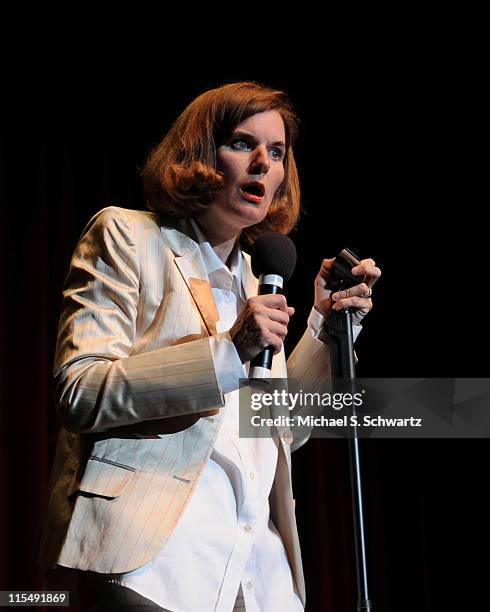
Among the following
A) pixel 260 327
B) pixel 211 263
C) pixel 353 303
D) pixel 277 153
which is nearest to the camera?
pixel 260 327

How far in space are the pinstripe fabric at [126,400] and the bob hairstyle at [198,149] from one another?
0.18 m

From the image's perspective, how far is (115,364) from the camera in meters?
1.34

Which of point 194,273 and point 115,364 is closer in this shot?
point 115,364

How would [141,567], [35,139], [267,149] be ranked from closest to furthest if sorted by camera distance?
1. [141,567]
2. [267,149]
3. [35,139]

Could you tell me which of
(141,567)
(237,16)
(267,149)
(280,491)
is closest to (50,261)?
(237,16)

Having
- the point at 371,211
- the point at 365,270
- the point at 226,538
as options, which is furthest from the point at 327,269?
the point at 371,211

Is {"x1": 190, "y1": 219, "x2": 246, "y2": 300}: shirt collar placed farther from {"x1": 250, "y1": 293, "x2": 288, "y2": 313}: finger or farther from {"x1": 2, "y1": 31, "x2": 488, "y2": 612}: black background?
{"x1": 2, "y1": 31, "x2": 488, "y2": 612}: black background

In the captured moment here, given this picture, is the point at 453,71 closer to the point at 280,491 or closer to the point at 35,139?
the point at 35,139

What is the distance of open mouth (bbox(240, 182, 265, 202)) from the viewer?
66.9 inches

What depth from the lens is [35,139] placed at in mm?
2820

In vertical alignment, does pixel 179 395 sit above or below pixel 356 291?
below

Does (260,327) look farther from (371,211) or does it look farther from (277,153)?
(371,211)

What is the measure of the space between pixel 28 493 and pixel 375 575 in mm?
1590

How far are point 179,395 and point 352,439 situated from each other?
Answer: 30cm
